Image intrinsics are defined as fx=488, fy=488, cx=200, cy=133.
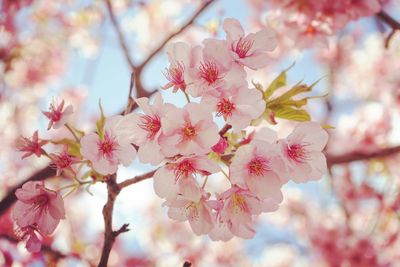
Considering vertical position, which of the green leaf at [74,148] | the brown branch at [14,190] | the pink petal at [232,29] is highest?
the pink petal at [232,29]

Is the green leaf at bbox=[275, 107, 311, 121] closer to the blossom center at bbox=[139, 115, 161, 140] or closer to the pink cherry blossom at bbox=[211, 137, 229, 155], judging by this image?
the pink cherry blossom at bbox=[211, 137, 229, 155]

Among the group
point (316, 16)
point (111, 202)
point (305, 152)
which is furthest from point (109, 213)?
point (316, 16)

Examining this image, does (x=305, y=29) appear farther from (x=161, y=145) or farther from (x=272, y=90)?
(x=161, y=145)

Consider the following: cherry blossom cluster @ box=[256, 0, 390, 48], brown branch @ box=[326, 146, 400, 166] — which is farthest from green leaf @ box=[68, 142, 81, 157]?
brown branch @ box=[326, 146, 400, 166]

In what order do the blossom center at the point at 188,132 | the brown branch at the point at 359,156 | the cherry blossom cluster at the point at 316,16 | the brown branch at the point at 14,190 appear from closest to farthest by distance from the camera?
the blossom center at the point at 188,132 → the brown branch at the point at 14,190 → the cherry blossom cluster at the point at 316,16 → the brown branch at the point at 359,156

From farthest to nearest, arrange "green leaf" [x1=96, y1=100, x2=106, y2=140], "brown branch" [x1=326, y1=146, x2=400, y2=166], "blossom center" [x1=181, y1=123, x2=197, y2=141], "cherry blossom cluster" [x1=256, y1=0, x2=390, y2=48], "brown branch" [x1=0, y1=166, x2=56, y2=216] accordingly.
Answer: "brown branch" [x1=326, y1=146, x2=400, y2=166]
"cherry blossom cluster" [x1=256, y1=0, x2=390, y2=48]
"brown branch" [x1=0, y1=166, x2=56, y2=216]
"green leaf" [x1=96, y1=100, x2=106, y2=140]
"blossom center" [x1=181, y1=123, x2=197, y2=141]

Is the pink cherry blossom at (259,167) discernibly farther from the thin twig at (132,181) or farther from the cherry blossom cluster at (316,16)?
the cherry blossom cluster at (316,16)

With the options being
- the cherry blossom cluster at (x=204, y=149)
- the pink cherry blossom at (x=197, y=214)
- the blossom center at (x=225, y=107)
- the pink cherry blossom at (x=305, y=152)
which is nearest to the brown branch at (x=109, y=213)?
the cherry blossom cluster at (x=204, y=149)
